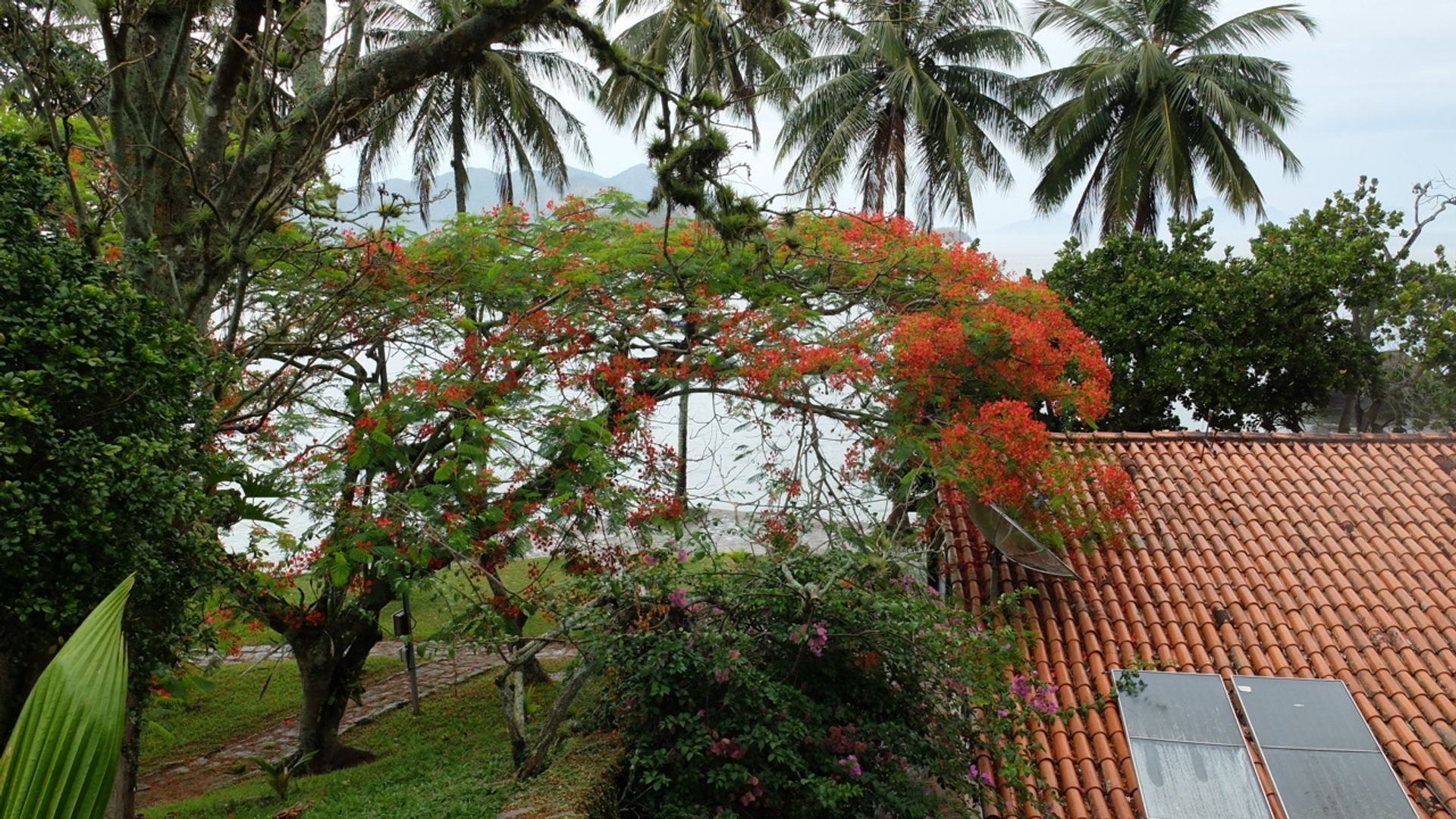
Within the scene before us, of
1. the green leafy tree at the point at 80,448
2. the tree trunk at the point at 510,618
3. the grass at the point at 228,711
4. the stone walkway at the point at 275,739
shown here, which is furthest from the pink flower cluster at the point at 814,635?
the grass at the point at 228,711

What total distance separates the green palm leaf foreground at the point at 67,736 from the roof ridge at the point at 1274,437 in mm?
10524

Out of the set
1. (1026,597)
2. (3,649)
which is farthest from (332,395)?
(1026,597)

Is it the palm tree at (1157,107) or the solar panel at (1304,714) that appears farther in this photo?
the palm tree at (1157,107)

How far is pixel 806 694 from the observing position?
6781mm

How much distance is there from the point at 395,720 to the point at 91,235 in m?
8.08

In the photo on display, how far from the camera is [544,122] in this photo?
2119 cm

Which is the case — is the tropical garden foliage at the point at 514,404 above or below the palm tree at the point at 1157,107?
below

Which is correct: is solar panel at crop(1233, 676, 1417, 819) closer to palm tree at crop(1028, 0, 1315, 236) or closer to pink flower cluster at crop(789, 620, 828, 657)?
pink flower cluster at crop(789, 620, 828, 657)

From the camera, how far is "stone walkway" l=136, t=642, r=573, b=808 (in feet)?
34.0

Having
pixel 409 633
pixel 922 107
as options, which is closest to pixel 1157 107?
pixel 922 107

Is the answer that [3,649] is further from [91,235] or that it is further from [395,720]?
[395,720]

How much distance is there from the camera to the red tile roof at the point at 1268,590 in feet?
25.1

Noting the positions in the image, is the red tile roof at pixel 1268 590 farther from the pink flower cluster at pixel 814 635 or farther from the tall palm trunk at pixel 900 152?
the tall palm trunk at pixel 900 152

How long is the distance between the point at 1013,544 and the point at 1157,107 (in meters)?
16.8
